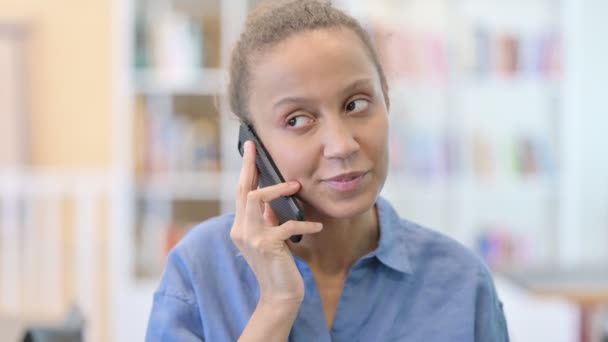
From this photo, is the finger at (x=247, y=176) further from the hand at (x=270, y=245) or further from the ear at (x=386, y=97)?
the ear at (x=386, y=97)

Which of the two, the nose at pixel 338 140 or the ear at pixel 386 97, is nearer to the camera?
the nose at pixel 338 140

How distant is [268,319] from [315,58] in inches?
14.3

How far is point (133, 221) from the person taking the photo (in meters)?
3.50

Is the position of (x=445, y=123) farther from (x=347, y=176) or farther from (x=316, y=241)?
(x=347, y=176)

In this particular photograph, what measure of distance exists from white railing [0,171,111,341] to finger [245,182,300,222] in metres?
2.54

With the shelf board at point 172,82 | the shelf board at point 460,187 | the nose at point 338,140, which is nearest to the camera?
the nose at point 338,140

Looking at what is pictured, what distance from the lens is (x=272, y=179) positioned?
1134mm

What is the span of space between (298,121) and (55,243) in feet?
8.97

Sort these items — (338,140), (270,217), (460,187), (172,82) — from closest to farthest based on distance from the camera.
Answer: (338,140) → (270,217) → (172,82) → (460,187)

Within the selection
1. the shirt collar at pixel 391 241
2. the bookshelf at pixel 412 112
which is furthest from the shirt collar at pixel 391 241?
the bookshelf at pixel 412 112

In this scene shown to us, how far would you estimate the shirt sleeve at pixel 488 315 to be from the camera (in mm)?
1170

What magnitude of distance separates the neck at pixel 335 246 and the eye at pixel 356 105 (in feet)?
0.59

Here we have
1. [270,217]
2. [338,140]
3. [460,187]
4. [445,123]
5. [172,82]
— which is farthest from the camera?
[445,123]

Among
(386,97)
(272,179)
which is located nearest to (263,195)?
(272,179)
